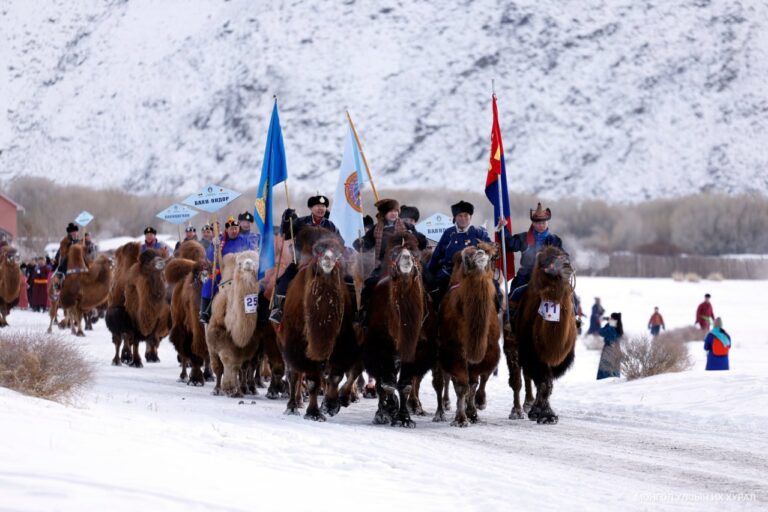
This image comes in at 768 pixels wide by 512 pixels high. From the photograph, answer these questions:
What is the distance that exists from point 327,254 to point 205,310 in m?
4.38

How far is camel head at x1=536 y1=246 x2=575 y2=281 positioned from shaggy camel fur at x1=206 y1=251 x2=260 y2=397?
3629 mm

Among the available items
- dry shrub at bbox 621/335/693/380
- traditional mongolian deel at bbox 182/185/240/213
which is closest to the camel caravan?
traditional mongolian deel at bbox 182/185/240/213

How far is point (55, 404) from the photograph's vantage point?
974 cm

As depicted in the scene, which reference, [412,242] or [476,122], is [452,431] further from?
[476,122]

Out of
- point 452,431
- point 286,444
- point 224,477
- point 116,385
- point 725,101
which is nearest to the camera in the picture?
point 224,477

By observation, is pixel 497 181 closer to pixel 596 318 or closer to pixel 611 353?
pixel 611 353

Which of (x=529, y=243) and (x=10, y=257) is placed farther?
(x=10, y=257)

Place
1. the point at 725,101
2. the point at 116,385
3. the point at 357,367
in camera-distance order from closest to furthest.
Result: the point at 357,367 → the point at 116,385 → the point at 725,101

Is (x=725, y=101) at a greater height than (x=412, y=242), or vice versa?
(x=725, y=101)

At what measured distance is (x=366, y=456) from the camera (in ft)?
29.0

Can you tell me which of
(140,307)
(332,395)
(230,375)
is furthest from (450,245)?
(140,307)

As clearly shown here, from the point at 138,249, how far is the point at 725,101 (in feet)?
341

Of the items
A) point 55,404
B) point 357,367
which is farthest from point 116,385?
point 55,404

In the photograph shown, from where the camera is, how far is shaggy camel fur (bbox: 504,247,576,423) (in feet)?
39.5
